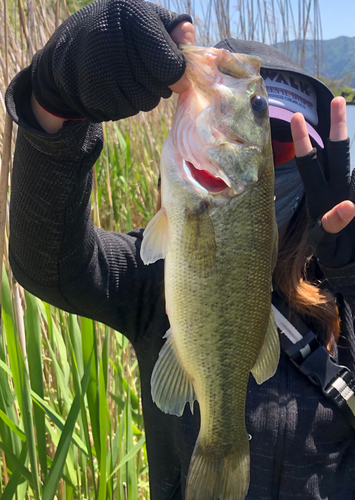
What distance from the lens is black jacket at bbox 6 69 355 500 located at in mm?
1109

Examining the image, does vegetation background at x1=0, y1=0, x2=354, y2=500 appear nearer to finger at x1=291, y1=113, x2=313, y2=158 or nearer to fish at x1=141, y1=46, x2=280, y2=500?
fish at x1=141, y1=46, x2=280, y2=500

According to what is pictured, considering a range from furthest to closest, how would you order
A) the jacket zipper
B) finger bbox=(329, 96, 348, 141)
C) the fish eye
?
the jacket zipper < finger bbox=(329, 96, 348, 141) < the fish eye

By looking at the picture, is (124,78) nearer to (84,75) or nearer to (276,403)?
(84,75)

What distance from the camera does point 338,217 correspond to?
1128mm

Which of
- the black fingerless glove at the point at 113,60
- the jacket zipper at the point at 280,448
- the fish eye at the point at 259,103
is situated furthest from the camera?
the jacket zipper at the point at 280,448

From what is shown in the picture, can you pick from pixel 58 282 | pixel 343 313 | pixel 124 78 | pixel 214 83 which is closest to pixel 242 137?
pixel 214 83

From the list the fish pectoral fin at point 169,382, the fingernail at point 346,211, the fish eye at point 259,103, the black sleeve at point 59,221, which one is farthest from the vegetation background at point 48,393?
the fingernail at point 346,211

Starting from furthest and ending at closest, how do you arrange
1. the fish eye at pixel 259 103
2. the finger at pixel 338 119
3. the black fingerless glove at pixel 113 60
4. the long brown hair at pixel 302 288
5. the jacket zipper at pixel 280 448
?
the long brown hair at pixel 302 288 → the jacket zipper at pixel 280 448 → the finger at pixel 338 119 → the fish eye at pixel 259 103 → the black fingerless glove at pixel 113 60

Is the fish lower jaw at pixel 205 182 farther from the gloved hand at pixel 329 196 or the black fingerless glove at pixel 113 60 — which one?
the gloved hand at pixel 329 196

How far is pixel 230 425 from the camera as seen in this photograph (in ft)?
3.64

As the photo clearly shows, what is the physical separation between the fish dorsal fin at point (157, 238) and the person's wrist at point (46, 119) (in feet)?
1.15

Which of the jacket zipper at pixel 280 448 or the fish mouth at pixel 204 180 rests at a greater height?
the fish mouth at pixel 204 180

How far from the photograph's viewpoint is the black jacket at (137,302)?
1109mm

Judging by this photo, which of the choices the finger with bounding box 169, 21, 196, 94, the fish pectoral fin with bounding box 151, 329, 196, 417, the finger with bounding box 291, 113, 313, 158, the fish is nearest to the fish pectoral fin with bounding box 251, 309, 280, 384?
the fish
